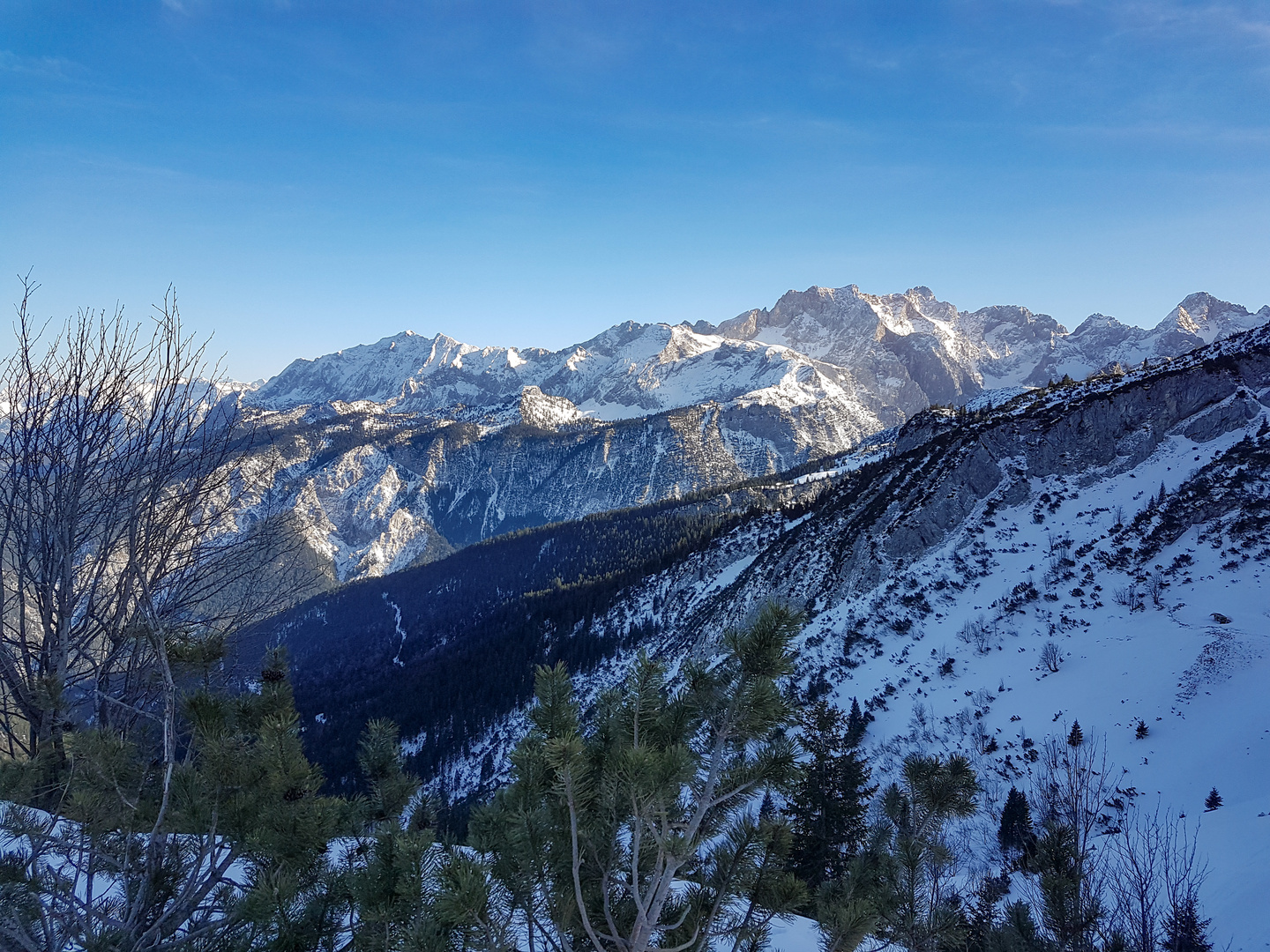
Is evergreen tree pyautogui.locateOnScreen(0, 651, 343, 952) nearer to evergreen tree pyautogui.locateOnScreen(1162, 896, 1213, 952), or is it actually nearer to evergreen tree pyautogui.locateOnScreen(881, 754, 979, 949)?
evergreen tree pyautogui.locateOnScreen(881, 754, 979, 949)

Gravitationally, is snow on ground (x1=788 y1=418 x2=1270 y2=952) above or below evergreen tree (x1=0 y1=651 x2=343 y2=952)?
below

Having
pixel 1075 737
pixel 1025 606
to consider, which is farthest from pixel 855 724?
pixel 1025 606

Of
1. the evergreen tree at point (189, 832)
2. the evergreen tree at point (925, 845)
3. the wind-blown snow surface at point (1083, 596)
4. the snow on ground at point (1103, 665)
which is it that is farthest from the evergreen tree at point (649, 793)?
the snow on ground at point (1103, 665)

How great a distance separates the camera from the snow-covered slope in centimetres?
2427

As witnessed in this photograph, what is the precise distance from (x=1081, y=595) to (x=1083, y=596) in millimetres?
107

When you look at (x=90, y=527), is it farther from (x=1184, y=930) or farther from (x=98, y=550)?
(x=1184, y=930)

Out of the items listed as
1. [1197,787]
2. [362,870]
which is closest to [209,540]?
[362,870]

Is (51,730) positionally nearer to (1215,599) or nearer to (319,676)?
(1215,599)

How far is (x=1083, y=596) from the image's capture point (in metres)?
35.5

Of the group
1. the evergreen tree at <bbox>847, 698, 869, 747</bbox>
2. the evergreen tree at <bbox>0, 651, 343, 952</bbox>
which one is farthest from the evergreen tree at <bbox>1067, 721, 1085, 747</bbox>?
the evergreen tree at <bbox>0, 651, 343, 952</bbox>

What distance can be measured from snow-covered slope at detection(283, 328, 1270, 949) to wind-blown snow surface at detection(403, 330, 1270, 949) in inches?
5.1

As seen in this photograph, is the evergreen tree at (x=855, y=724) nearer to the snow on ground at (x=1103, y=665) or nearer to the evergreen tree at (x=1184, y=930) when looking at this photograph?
the snow on ground at (x=1103, y=665)

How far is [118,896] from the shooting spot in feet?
14.9

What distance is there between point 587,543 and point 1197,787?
476 feet
